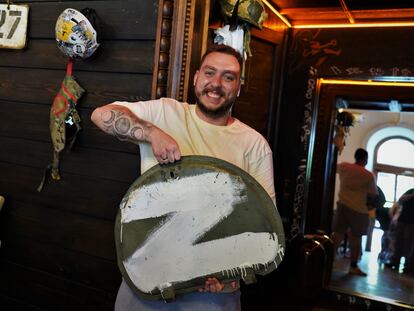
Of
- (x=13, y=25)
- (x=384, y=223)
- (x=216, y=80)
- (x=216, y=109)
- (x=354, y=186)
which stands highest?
(x=13, y=25)

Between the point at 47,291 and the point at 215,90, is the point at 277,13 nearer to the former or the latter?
the point at 215,90

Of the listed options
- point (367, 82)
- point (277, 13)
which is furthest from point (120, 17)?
point (367, 82)

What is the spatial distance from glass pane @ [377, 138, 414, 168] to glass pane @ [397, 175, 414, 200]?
3.9 inches

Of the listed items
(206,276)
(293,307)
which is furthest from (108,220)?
(293,307)

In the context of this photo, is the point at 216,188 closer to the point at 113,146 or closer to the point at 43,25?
the point at 113,146

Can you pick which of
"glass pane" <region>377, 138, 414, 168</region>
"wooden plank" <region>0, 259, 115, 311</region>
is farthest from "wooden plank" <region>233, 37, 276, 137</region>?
"wooden plank" <region>0, 259, 115, 311</region>

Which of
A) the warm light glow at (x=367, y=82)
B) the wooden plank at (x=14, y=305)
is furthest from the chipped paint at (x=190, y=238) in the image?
the warm light glow at (x=367, y=82)

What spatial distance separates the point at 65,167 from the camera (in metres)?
2.31

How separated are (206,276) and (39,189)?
4.14 feet

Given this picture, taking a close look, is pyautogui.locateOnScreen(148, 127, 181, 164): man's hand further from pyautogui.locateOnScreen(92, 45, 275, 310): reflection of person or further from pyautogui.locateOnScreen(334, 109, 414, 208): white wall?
pyautogui.locateOnScreen(334, 109, 414, 208): white wall

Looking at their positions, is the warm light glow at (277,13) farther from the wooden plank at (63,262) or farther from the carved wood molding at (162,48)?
the wooden plank at (63,262)

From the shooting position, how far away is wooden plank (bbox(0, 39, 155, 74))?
209 cm

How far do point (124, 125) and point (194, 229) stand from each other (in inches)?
16.7

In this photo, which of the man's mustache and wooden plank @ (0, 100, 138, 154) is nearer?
the man's mustache
